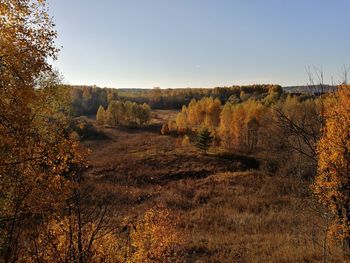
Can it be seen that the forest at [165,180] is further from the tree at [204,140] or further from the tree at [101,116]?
the tree at [101,116]

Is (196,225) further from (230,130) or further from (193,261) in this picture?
(230,130)

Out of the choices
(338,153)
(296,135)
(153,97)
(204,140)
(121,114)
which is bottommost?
(204,140)

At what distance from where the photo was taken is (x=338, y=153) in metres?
11.2

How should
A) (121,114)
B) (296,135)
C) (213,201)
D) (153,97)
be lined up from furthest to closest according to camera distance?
(153,97), (121,114), (213,201), (296,135)

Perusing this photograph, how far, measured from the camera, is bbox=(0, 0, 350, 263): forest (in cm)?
671

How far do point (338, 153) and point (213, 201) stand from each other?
811 inches

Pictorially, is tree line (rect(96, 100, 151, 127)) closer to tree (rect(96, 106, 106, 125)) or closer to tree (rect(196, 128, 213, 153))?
tree (rect(96, 106, 106, 125))

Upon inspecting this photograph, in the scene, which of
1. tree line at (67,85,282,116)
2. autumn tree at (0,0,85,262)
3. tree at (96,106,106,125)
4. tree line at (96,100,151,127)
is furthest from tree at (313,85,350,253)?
tree line at (67,85,282,116)

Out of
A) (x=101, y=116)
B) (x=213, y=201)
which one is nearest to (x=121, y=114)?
(x=101, y=116)

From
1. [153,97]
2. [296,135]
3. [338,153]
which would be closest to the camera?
[296,135]

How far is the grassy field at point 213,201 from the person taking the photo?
1506cm

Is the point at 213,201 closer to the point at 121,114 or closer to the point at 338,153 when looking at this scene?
the point at 338,153

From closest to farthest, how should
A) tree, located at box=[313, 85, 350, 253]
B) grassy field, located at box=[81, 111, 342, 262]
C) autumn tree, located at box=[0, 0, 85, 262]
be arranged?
autumn tree, located at box=[0, 0, 85, 262] → tree, located at box=[313, 85, 350, 253] → grassy field, located at box=[81, 111, 342, 262]

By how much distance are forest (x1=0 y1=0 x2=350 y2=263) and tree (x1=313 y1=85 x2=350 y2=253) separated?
48 mm
